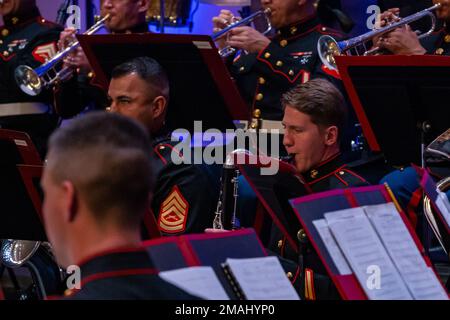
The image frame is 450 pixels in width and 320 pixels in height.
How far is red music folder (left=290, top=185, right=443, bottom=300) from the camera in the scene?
2.70m

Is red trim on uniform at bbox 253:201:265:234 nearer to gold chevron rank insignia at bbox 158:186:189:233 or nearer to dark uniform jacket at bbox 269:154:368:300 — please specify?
dark uniform jacket at bbox 269:154:368:300

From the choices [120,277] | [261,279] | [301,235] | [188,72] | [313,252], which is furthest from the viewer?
[188,72]

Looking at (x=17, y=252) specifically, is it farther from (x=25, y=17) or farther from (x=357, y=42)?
(x=25, y=17)

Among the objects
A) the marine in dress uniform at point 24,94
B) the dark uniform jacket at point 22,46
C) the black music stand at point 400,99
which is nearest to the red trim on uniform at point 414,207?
the black music stand at point 400,99

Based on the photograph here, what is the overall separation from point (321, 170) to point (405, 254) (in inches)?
45.9

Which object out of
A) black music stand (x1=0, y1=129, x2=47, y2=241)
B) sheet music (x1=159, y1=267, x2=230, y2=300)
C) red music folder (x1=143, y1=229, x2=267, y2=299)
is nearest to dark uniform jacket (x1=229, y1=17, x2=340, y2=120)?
black music stand (x1=0, y1=129, x2=47, y2=241)

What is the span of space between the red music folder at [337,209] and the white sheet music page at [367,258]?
0.09 feet

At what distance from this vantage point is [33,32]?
6184mm

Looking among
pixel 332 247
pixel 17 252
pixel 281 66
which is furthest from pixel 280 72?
pixel 332 247

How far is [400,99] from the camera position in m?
3.99

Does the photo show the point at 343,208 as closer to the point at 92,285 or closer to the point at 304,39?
the point at 92,285

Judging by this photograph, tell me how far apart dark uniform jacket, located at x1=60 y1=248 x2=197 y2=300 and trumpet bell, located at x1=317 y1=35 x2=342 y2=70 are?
10.8ft

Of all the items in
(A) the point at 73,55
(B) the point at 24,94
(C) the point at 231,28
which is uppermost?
(C) the point at 231,28

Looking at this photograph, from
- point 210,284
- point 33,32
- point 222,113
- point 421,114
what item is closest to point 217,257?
point 210,284
